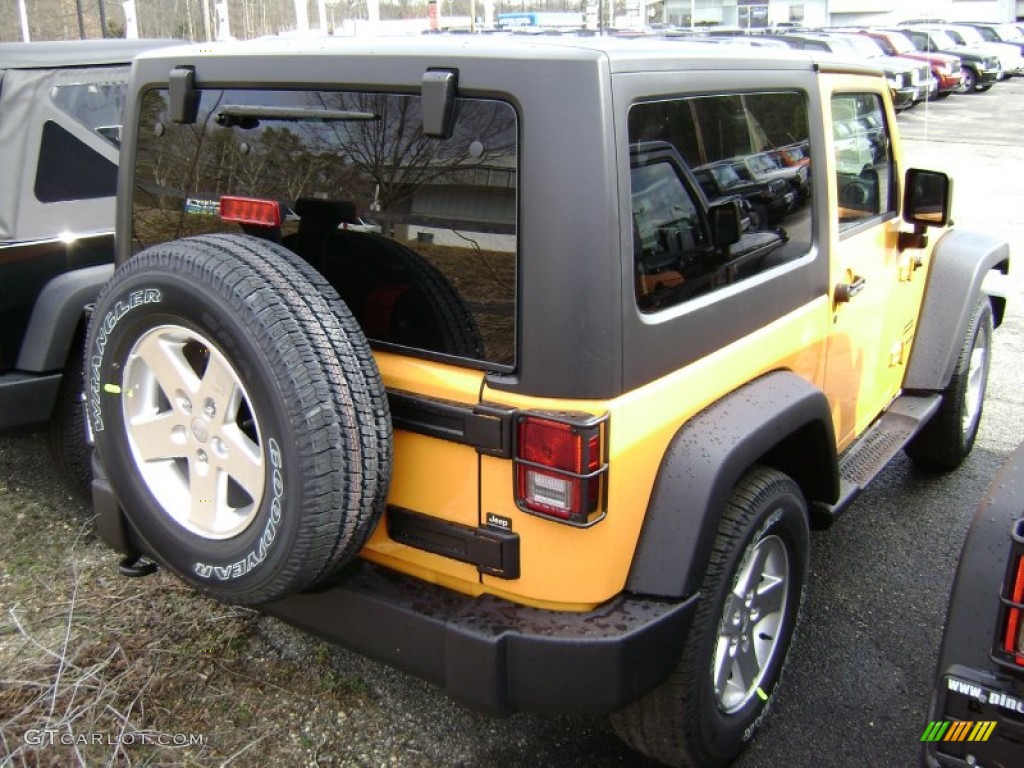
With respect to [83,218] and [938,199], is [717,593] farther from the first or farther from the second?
[83,218]

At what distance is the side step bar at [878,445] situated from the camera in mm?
3033

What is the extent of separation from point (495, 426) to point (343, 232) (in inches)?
25.4

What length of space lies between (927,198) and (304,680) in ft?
9.45

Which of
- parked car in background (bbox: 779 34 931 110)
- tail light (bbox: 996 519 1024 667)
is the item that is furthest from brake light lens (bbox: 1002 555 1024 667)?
parked car in background (bbox: 779 34 931 110)

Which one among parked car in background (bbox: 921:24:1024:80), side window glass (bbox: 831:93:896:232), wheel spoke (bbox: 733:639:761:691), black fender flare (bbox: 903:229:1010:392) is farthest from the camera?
parked car in background (bbox: 921:24:1024:80)

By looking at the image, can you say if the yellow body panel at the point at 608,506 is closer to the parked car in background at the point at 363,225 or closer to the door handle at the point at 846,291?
the parked car in background at the point at 363,225

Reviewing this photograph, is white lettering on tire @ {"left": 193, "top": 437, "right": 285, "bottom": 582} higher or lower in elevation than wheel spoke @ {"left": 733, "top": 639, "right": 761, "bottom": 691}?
higher

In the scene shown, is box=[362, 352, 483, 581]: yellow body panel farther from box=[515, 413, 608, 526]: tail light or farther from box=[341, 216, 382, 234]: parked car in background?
box=[341, 216, 382, 234]: parked car in background

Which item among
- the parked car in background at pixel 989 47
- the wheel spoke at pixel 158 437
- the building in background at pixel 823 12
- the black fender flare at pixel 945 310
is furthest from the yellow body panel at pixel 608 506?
the building in background at pixel 823 12

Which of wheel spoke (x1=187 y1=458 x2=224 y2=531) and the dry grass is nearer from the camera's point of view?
wheel spoke (x1=187 y1=458 x2=224 y2=531)

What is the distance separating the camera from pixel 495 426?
2.03 m

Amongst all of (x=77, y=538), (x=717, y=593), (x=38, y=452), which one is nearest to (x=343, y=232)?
(x=717, y=593)

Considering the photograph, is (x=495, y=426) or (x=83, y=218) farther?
(x=83, y=218)

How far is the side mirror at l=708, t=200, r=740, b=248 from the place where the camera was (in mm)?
2379
